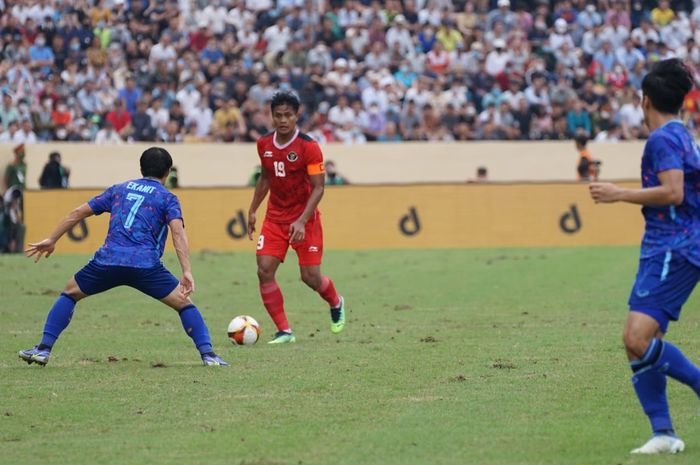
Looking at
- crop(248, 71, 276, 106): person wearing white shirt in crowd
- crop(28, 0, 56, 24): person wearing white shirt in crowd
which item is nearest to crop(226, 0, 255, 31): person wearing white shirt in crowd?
crop(248, 71, 276, 106): person wearing white shirt in crowd

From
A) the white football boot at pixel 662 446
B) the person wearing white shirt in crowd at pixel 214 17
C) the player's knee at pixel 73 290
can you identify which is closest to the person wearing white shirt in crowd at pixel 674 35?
the person wearing white shirt in crowd at pixel 214 17

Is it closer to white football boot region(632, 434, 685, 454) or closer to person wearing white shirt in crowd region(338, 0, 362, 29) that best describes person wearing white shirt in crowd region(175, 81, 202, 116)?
person wearing white shirt in crowd region(338, 0, 362, 29)

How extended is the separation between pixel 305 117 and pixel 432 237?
555 centimetres

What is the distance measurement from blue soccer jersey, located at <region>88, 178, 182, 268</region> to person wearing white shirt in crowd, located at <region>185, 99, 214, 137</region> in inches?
791

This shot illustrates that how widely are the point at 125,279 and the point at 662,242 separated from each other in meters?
4.84

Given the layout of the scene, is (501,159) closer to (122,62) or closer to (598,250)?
(598,250)

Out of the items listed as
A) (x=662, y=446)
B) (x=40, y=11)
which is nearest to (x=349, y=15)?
(x=40, y=11)

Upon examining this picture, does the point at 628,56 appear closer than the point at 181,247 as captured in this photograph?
No

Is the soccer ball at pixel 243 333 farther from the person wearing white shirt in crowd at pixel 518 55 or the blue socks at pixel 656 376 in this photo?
the person wearing white shirt in crowd at pixel 518 55

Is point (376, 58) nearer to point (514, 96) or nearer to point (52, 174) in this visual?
point (514, 96)

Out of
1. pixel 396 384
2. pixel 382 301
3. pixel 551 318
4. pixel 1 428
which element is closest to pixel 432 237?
pixel 382 301

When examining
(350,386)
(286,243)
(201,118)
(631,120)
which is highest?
(201,118)

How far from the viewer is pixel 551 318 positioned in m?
14.6

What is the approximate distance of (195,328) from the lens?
35.1 ft
